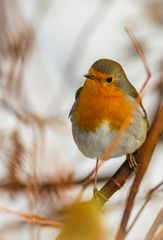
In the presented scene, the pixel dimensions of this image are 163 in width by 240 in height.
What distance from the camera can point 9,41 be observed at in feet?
3.41

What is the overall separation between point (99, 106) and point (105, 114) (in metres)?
0.03

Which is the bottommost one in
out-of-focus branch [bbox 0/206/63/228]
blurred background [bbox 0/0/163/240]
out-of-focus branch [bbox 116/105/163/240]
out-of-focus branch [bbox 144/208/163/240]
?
out-of-focus branch [bbox 144/208/163/240]

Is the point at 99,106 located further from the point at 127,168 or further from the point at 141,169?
the point at 141,169

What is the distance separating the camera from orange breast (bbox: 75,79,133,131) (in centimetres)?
157

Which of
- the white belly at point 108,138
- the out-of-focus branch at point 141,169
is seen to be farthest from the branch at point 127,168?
the white belly at point 108,138

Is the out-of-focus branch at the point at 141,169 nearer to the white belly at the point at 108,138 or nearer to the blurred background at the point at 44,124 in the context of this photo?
the blurred background at the point at 44,124

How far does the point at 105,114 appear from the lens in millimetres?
1606

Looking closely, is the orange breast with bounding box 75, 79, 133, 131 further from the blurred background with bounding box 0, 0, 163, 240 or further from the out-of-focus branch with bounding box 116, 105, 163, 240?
the out-of-focus branch with bounding box 116, 105, 163, 240

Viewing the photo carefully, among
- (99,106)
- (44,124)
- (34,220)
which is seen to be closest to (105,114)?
(99,106)

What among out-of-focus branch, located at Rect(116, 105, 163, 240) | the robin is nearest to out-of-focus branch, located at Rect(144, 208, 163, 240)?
out-of-focus branch, located at Rect(116, 105, 163, 240)

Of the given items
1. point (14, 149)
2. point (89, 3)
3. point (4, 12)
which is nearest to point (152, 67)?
point (89, 3)

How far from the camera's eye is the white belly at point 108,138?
1577 millimetres

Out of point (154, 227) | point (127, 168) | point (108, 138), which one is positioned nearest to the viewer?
point (154, 227)

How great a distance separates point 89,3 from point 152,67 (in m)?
1.06
